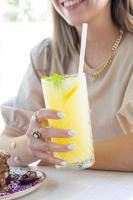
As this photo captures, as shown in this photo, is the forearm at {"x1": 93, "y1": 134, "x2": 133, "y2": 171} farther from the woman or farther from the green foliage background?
the green foliage background

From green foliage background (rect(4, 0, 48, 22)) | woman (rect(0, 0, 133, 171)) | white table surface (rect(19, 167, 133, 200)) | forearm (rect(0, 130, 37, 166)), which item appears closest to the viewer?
white table surface (rect(19, 167, 133, 200))

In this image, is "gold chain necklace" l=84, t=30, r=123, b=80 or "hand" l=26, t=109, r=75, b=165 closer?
"hand" l=26, t=109, r=75, b=165

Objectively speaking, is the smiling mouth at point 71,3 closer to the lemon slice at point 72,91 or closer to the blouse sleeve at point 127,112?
the blouse sleeve at point 127,112

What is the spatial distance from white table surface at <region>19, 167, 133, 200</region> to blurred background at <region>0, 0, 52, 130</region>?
2.76m

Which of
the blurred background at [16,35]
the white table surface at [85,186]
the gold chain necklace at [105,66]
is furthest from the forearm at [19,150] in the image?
the blurred background at [16,35]

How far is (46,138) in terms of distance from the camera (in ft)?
3.45

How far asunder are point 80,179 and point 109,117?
15.8 inches

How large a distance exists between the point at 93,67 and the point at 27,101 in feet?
0.86

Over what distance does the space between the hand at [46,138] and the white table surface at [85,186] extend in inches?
1.9

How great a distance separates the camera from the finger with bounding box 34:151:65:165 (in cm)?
100

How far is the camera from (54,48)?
→ 1.54 m

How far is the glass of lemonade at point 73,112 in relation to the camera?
0.98 metres

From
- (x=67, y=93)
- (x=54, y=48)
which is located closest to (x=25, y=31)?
(x=54, y=48)

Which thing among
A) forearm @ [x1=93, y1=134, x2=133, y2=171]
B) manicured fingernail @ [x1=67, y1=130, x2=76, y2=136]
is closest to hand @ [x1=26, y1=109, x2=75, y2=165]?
manicured fingernail @ [x1=67, y1=130, x2=76, y2=136]
